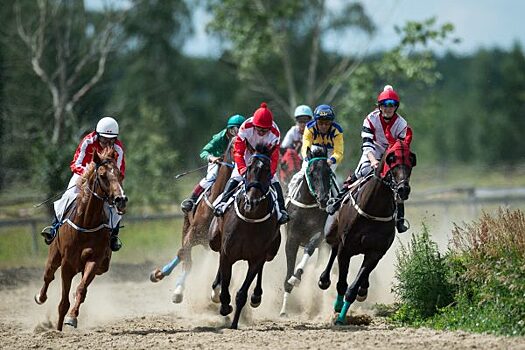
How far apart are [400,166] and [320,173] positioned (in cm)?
220

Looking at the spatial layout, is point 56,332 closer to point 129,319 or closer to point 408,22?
point 129,319

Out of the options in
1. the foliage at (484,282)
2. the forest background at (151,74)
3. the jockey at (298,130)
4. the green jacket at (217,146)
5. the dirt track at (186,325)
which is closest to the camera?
the dirt track at (186,325)

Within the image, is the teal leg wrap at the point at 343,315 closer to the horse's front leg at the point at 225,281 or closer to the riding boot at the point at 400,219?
the riding boot at the point at 400,219

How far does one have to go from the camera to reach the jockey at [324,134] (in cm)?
1449

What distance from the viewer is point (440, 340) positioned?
34.4 feet

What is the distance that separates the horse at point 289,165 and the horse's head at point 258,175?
4.95 metres

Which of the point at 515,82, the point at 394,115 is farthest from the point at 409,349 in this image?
the point at 515,82

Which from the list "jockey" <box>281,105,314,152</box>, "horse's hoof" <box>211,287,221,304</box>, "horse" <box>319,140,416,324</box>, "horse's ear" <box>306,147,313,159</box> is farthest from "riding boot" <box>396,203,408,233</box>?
"jockey" <box>281,105,314,152</box>

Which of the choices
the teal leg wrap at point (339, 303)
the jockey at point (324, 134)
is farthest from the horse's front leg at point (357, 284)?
the jockey at point (324, 134)

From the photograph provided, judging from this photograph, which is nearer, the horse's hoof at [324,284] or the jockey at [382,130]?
the jockey at [382,130]

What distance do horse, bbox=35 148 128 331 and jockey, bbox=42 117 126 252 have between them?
0.71 feet

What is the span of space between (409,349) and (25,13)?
1400 inches

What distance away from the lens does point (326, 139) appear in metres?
14.7

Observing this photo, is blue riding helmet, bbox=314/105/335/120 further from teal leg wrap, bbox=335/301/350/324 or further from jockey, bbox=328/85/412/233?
teal leg wrap, bbox=335/301/350/324
